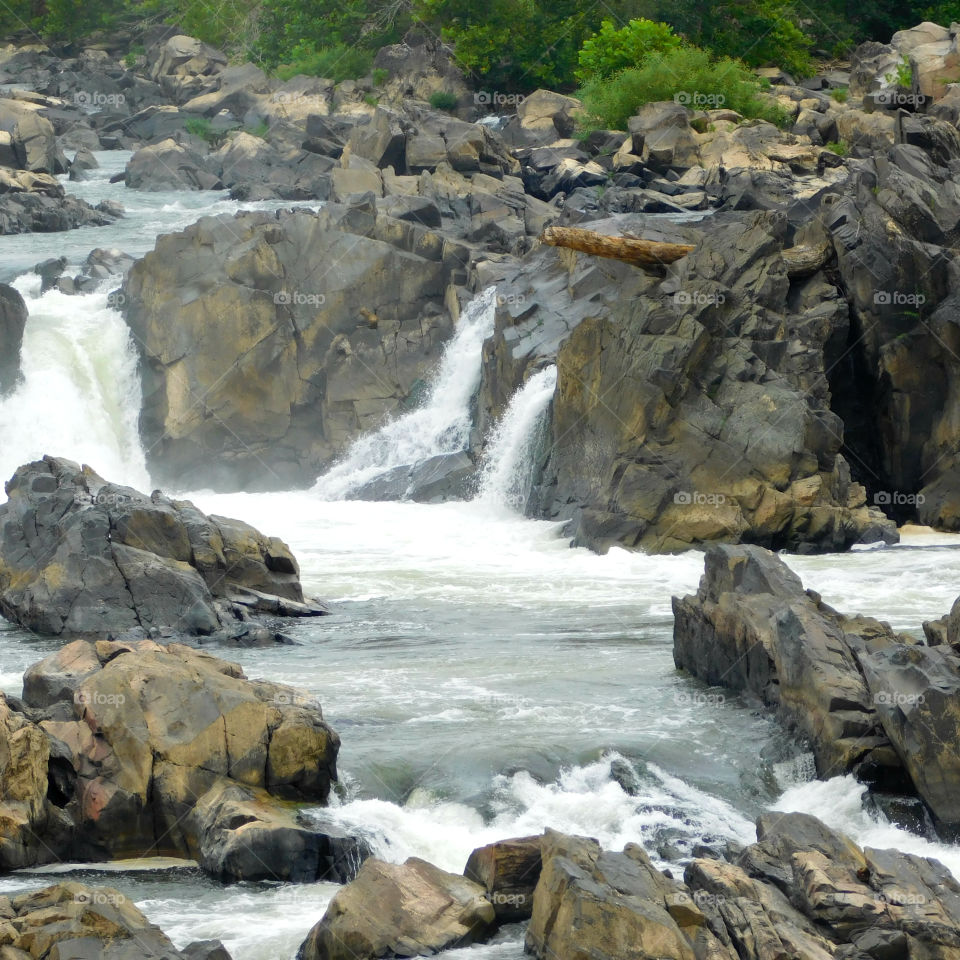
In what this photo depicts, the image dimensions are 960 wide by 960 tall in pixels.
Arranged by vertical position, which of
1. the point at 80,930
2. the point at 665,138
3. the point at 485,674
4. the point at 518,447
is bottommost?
the point at 80,930

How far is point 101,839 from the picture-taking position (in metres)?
14.2

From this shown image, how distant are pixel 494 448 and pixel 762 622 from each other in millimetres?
14615

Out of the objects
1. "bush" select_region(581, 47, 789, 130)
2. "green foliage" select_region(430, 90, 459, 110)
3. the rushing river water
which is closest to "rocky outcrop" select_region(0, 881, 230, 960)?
the rushing river water

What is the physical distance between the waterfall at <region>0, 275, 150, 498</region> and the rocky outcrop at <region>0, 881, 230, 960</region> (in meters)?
26.7

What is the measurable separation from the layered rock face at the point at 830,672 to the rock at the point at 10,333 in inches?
894

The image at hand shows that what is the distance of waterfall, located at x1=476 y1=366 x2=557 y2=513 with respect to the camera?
31.3 metres

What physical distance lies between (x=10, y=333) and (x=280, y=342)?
6650mm

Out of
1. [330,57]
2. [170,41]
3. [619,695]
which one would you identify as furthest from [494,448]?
[170,41]

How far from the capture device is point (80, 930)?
35.2ft

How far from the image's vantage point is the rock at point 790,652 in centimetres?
1573

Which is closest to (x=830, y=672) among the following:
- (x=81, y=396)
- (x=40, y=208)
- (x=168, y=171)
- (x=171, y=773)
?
(x=171, y=773)

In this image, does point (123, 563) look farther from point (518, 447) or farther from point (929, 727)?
point (929, 727)

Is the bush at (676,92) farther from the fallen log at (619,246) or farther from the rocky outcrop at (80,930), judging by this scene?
the rocky outcrop at (80,930)

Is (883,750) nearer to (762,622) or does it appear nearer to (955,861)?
(955,861)
